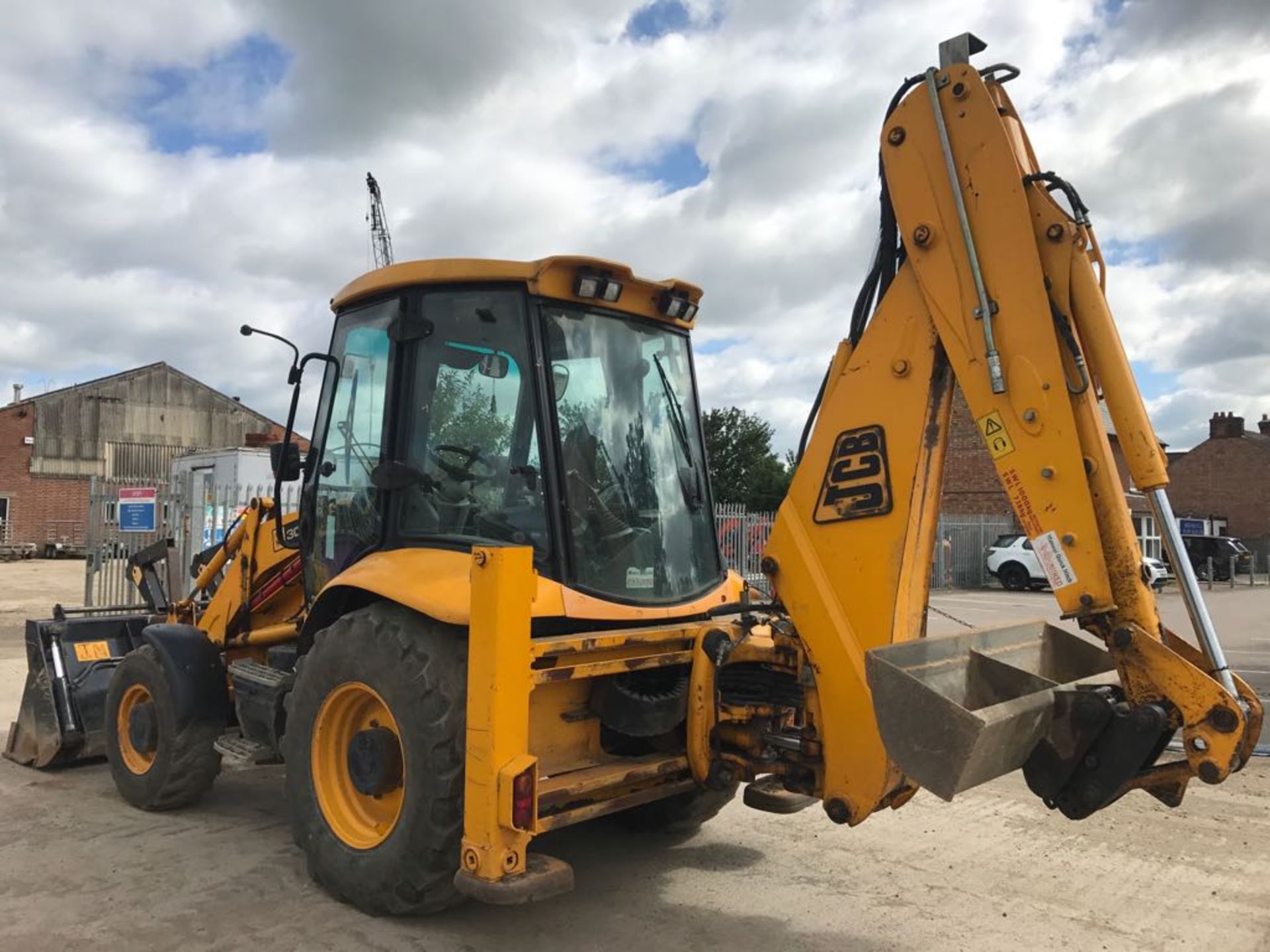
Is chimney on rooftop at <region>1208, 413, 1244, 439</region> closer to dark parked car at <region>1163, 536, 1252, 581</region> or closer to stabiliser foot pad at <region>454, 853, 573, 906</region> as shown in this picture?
dark parked car at <region>1163, 536, 1252, 581</region>

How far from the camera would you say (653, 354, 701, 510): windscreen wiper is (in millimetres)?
4668

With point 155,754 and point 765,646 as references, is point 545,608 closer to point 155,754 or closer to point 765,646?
point 765,646

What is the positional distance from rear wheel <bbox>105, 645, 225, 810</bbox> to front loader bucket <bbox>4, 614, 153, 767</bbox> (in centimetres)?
49

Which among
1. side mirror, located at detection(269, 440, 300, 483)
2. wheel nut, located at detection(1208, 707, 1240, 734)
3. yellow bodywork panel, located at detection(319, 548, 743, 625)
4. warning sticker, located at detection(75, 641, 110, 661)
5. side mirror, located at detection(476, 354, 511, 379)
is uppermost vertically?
side mirror, located at detection(476, 354, 511, 379)

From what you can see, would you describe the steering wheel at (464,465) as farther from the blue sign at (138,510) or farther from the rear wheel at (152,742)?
the blue sign at (138,510)

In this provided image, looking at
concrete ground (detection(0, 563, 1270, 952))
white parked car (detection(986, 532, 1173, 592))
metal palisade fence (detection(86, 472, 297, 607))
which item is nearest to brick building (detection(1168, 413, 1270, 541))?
white parked car (detection(986, 532, 1173, 592))

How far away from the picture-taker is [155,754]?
209 inches

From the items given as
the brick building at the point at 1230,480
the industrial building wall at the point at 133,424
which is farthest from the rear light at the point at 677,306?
the brick building at the point at 1230,480

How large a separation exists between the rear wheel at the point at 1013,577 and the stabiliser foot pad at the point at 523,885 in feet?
77.0

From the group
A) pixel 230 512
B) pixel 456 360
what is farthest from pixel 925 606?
pixel 230 512

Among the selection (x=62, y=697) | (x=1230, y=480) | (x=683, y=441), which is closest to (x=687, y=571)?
(x=683, y=441)

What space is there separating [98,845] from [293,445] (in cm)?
214

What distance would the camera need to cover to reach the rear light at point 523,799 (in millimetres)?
Answer: 3326

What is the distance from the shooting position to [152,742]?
17.6ft
